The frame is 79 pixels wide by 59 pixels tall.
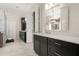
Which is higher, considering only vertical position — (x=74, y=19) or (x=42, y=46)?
(x=74, y=19)

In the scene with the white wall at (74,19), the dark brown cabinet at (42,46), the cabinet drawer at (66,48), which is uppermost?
the white wall at (74,19)

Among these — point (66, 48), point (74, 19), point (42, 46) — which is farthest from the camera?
point (42, 46)

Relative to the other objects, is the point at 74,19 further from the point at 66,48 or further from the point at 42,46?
the point at 42,46

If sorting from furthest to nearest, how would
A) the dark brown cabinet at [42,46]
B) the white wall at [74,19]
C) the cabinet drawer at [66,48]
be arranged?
the dark brown cabinet at [42,46] → the white wall at [74,19] → the cabinet drawer at [66,48]

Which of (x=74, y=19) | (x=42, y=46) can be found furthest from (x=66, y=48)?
(x=42, y=46)

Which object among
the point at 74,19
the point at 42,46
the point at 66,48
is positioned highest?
the point at 74,19

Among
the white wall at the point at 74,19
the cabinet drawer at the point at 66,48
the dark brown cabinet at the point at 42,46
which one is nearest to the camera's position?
the cabinet drawer at the point at 66,48

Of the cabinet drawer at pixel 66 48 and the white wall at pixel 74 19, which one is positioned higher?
the white wall at pixel 74 19

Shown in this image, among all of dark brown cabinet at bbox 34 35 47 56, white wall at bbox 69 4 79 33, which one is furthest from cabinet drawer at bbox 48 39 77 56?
dark brown cabinet at bbox 34 35 47 56

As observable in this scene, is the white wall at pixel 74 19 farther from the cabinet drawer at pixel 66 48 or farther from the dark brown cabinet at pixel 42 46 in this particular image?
the dark brown cabinet at pixel 42 46

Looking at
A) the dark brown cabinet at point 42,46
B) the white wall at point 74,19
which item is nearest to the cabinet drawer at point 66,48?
the white wall at point 74,19

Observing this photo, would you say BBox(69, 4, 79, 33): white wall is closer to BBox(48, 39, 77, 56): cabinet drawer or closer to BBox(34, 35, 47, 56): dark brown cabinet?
BBox(48, 39, 77, 56): cabinet drawer

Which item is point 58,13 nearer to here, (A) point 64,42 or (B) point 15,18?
(B) point 15,18

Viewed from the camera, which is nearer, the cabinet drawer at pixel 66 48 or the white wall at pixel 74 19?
the cabinet drawer at pixel 66 48
